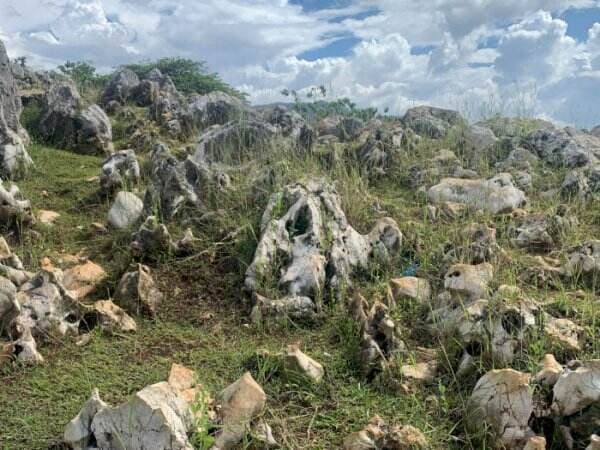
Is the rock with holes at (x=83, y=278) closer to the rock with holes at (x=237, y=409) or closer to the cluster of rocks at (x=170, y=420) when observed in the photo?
the cluster of rocks at (x=170, y=420)

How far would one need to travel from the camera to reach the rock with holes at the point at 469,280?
380cm

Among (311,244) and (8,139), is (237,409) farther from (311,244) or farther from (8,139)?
(8,139)

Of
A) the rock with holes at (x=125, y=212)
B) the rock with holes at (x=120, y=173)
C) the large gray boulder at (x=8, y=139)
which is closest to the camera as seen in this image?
the rock with holes at (x=125, y=212)

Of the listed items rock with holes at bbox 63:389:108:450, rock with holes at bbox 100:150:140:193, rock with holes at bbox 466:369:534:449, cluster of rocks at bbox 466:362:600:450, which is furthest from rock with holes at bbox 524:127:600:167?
rock with holes at bbox 63:389:108:450

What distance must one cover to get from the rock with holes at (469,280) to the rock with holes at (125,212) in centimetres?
296

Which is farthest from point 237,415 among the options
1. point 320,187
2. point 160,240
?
point 320,187

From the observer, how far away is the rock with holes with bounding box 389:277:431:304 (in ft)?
13.6

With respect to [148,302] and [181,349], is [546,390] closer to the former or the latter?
[181,349]

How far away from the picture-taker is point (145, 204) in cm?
565

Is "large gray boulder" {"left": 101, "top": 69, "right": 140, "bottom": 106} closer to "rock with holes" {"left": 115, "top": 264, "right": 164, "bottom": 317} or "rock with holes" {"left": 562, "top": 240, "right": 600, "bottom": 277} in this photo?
"rock with holes" {"left": 115, "top": 264, "right": 164, "bottom": 317}

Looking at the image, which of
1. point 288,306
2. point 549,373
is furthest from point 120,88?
point 549,373

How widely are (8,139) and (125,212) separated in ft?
8.15

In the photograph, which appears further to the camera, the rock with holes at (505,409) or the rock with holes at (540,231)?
the rock with holes at (540,231)

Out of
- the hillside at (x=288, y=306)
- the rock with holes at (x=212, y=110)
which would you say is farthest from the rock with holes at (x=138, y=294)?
the rock with holes at (x=212, y=110)
